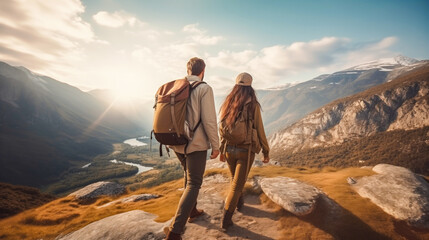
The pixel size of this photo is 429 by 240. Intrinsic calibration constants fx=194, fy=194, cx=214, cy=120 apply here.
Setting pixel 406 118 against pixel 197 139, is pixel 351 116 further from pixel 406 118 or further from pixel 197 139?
pixel 197 139

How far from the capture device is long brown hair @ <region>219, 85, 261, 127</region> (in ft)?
16.9

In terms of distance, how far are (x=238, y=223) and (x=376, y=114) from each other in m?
213

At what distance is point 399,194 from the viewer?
6.05 meters

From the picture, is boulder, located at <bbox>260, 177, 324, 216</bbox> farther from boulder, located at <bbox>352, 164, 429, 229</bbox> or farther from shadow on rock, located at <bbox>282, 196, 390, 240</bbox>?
boulder, located at <bbox>352, 164, 429, 229</bbox>

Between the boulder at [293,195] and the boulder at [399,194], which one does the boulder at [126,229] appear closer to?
the boulder at [293,195]

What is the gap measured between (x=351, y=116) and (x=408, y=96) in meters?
43.2

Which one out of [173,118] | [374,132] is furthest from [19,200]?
[374,132]

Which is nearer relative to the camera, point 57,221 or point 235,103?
point 235,103

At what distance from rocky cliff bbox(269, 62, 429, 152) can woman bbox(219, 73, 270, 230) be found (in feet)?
649

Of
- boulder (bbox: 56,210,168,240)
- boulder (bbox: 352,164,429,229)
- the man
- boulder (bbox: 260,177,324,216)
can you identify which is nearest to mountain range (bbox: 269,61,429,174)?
boulder (bbox: 352,164,429,229)

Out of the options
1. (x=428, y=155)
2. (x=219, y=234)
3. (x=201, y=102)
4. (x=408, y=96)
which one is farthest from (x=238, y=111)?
(x=408, y=96)

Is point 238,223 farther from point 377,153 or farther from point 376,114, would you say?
point 376,114

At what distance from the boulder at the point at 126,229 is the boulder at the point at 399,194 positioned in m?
6.60

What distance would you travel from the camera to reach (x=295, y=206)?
581cm
